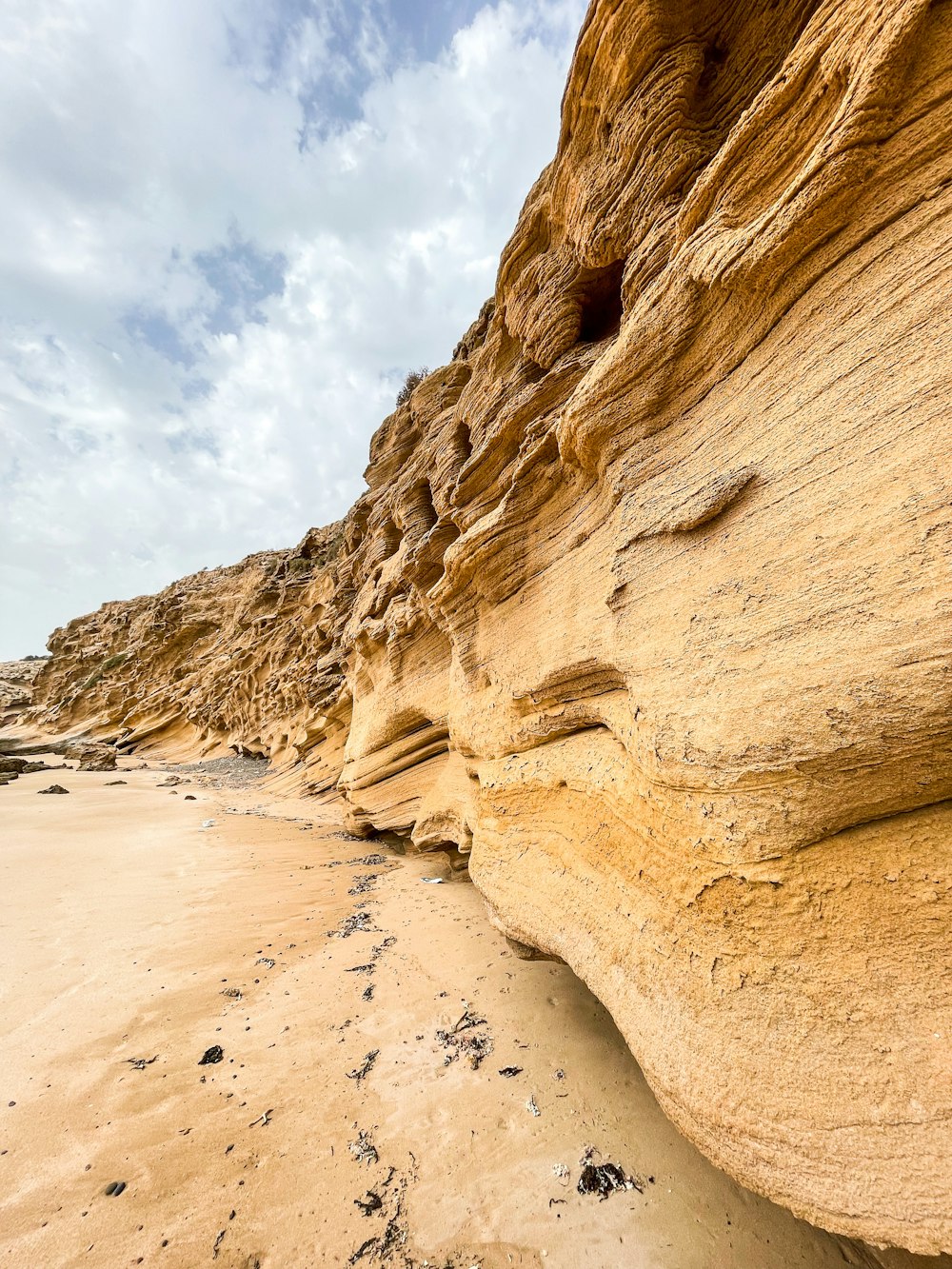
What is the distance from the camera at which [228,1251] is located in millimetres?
2072

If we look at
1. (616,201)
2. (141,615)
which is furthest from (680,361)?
(141,615)

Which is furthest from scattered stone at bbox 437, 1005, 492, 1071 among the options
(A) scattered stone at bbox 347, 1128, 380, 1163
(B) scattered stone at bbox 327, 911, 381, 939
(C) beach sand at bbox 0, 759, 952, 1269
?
(B) scattered stone at bbox 327, 911, 381, 939

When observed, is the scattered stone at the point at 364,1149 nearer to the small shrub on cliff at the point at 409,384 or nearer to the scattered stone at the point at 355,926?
the scattered stone at the point at 355,926

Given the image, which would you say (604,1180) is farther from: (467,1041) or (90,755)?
(90,755)

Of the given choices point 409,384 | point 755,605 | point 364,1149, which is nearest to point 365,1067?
point 364,1149

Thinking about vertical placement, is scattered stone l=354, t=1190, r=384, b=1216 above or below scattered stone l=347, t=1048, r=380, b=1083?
below

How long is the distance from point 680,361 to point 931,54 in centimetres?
161

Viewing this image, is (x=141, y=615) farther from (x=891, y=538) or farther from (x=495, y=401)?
(x=891, y=538)

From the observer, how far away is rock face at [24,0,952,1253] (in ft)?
6.32

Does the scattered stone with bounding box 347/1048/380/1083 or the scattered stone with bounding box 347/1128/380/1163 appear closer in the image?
the scattered stone with bounding box 347/1128/380/1163

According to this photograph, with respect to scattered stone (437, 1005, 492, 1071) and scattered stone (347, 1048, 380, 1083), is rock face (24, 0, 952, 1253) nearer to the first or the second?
scattered stone (437, 1005, 492, 1071)

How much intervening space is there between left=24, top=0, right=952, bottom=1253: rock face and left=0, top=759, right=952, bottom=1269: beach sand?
633 mm

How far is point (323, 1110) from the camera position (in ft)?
9.26

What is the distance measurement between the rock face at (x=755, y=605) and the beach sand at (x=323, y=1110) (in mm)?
633
